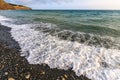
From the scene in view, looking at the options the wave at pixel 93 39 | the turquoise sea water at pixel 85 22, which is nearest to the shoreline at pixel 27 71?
the wave at pixel 93 39

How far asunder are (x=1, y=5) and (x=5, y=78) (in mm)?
92738

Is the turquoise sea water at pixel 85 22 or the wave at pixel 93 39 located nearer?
the wave at pixel 93 39

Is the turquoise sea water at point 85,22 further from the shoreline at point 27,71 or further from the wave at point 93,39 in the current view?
the shoreline at point 27,71

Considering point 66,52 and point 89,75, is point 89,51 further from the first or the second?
point 89,75

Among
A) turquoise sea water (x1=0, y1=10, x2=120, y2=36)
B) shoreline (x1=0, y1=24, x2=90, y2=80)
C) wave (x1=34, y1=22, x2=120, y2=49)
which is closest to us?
shoreline (x1=0, y1=24, x2=90, y2=80)

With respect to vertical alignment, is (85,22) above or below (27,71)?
above

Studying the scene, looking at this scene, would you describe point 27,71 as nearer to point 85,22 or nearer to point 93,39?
point 93,39

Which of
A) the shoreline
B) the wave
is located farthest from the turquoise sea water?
the shoreline

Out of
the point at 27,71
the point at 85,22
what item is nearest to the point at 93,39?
the point at 27,71

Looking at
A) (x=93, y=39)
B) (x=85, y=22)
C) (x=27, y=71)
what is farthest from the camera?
(x=85, y=22)

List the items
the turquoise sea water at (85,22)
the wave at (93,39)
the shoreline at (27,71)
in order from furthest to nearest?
the turquoise sea water at (85,22) < the wave at (93,39) < the shoreline at (27,71)

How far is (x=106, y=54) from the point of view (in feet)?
18.6

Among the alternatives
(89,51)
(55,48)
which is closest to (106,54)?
(89,51)

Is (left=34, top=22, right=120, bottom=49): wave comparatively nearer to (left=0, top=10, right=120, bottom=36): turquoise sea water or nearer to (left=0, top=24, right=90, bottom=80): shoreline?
(left=0, top=10, right=120, bottom=36): turquoise sea water
